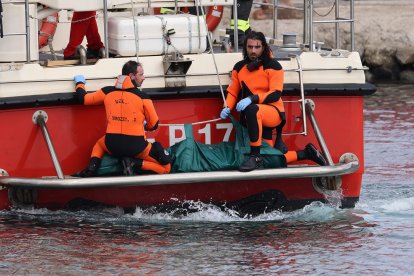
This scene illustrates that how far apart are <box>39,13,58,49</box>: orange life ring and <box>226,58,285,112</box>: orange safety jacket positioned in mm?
2390

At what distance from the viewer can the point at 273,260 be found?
9625 mm

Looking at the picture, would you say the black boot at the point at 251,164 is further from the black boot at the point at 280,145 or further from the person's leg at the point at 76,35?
the person's leg at the point at 76,35

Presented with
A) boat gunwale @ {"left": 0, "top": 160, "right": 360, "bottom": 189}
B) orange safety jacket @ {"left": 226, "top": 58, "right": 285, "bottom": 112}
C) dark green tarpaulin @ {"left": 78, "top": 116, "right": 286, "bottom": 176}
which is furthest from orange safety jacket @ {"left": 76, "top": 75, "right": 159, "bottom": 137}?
orange safety jacket @ {"left": 226, "top": 58, "right": 285, "bottom": 112}

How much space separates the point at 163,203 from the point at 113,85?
107 centimetres

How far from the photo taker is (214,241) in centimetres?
1020

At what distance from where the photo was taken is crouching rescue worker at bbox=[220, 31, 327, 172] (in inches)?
420

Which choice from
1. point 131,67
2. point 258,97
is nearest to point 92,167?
point 131,67

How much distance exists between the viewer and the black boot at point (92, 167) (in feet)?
34.7

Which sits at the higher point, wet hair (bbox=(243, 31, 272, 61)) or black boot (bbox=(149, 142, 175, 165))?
wet hair (bbox=(243, 31, 272, 61))

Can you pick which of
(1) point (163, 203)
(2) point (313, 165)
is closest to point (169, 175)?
(1) point (163, 203)

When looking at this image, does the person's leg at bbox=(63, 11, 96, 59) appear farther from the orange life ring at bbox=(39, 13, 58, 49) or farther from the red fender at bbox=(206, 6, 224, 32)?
the red fender at bbox=(206, 6, 224, 32)

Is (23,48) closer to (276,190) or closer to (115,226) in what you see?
(115,226)

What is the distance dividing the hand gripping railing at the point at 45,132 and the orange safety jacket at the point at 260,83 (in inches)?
59.3

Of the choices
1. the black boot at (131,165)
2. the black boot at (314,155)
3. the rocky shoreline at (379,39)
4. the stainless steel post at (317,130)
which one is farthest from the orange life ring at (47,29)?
the rocky shoreline at (379,39)
